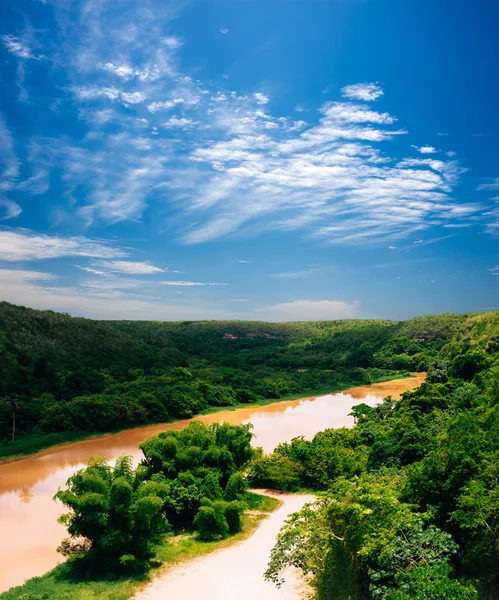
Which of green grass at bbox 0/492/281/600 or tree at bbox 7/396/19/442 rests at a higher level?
tree at bbox 7/396/19/442

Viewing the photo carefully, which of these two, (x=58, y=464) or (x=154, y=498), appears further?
(x=58, y=464)

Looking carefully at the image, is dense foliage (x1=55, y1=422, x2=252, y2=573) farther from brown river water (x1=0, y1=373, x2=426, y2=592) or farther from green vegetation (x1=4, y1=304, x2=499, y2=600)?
brown river water (x1=0, y1=373, x2=426, y2=592)

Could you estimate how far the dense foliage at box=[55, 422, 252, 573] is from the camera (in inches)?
570

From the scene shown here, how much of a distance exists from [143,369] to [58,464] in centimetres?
2818

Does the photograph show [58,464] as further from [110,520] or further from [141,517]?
[141,517]

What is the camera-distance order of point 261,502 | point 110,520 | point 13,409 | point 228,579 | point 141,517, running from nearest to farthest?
point 228,579, point 110,520, point 141,517, point 261,502, point 13,409

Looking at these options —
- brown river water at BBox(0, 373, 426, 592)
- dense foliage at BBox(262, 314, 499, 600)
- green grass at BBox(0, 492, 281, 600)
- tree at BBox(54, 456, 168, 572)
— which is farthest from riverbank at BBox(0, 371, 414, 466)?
dense foliage at BBox(262, 314, 499, 600)

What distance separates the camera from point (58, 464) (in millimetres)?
29906

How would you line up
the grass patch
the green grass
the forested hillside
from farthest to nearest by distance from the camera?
the forested hillside, the grass patch, the green grass

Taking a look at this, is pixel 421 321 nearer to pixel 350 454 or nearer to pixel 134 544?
pixel 350 454

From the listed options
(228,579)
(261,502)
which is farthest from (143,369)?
(228,579)

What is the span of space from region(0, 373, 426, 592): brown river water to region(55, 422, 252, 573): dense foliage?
5.86 feet

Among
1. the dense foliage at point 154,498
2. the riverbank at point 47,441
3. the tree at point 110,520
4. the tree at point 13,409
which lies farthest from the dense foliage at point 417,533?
the tree at point 13,409

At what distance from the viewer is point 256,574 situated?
14281 mm
